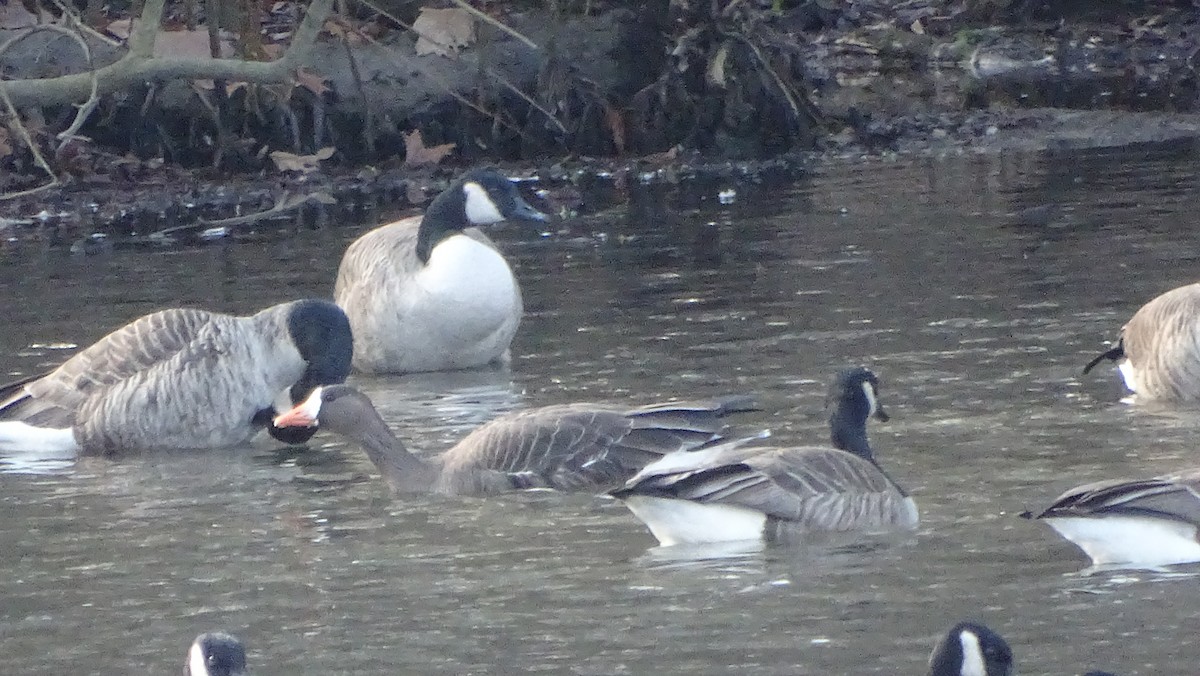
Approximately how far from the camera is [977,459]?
31.2 feet

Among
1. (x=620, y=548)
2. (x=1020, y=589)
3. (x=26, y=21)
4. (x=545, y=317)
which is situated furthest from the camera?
(x=26, y=21)

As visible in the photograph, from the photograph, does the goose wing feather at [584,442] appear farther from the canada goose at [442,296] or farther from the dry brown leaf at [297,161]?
the dry brown leaf at [297,161]

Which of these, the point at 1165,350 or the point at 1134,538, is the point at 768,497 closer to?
the point at 1134,538

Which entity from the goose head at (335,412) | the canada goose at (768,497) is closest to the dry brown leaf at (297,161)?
the goose head at (335,412)

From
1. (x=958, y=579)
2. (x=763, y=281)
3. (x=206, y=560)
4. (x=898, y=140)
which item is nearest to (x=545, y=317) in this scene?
→ (x=763, y=281)

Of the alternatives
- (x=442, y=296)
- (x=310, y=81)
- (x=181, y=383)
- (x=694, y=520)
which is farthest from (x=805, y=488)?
(x=310, y=81)

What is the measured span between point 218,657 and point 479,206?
756 cm

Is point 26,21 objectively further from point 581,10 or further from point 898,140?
point 898,140

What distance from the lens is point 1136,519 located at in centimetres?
759

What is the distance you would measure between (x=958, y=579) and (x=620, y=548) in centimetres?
135

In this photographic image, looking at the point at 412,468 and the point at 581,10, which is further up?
the point at 581,10

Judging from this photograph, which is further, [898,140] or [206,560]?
[898,140]

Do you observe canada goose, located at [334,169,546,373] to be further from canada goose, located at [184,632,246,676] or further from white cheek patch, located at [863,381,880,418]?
canada goose, located at [184,632,246,676]

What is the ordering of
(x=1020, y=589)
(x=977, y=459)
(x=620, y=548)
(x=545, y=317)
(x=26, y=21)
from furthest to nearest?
(x=26, y=21)
(x=545, y=317)
(x=977, y=459)
(x=620, y=548)
(x=1020, y=589)
